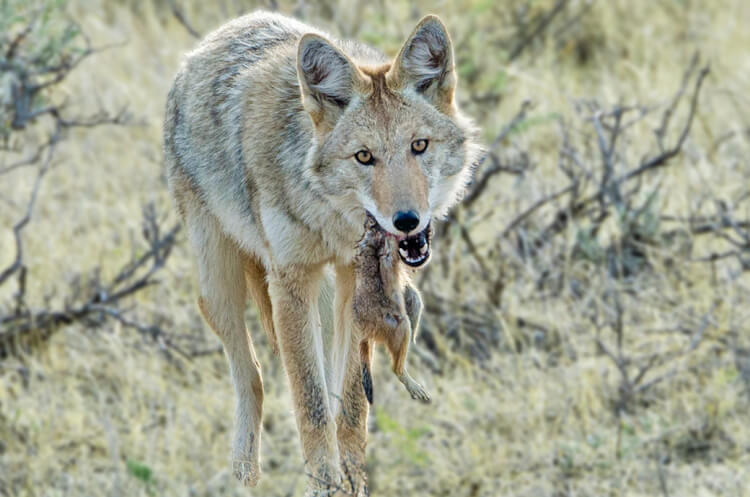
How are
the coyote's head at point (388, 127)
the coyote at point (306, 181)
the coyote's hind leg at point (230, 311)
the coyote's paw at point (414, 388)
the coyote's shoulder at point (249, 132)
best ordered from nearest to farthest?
1. the coyote's paw at point (414, 388)
2. the coyote's head at point (388, 127)
3. the coyote at point (306, 181)
4. the coyote's shoulder at point (249, 132)
5. the coyote's hind leg at point (230, 311)

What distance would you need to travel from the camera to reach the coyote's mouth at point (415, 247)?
387 centimetres

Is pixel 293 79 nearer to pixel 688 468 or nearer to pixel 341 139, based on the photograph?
pixel 341 139

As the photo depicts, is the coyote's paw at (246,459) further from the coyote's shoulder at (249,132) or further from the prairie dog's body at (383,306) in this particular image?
the prairie dog's body at (383,306)

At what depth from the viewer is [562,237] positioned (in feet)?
28.5

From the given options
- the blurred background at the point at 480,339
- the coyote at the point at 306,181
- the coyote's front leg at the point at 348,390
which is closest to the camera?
the coyote at the point at 306,181

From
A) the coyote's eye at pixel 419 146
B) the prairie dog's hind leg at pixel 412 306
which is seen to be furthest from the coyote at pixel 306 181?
the prairie dog's hind leg at pixel 412 306

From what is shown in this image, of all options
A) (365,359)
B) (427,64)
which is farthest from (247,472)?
(427,64)

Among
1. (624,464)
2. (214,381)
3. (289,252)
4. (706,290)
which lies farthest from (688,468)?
(289,252)

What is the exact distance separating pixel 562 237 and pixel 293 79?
13.8ft

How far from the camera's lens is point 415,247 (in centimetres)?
396

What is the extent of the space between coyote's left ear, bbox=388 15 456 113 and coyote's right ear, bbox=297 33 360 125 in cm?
18

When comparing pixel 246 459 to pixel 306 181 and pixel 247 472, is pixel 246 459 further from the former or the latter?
pixel 306 181

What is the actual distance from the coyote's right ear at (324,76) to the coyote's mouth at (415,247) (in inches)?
23.4

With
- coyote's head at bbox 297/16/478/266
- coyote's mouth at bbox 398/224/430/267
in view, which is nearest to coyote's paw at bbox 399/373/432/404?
coyote's mouth at bbox 398/224/430/267
